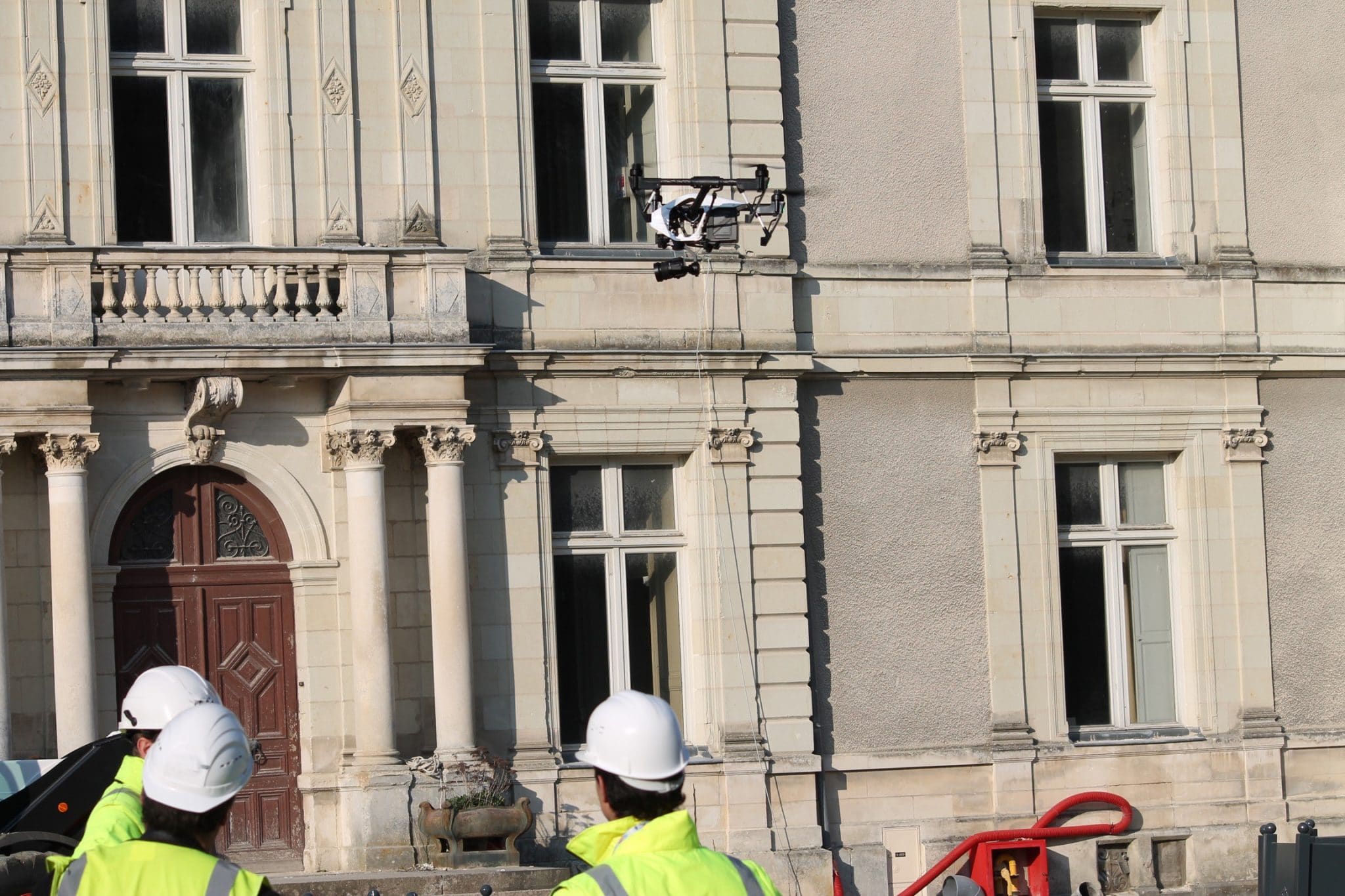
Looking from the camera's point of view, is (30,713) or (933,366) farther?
(933,366)

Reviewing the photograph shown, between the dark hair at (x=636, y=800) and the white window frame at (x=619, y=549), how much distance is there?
11.6 meters

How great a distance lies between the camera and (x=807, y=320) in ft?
56.1

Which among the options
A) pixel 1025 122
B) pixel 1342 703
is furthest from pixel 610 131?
pixel 1342 703

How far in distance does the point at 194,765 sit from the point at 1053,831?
13.0m

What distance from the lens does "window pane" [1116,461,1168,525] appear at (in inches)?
706

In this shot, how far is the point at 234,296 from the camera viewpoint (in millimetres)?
15125

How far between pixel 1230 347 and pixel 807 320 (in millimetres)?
3608

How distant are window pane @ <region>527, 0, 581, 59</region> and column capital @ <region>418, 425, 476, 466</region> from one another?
317 centimetres

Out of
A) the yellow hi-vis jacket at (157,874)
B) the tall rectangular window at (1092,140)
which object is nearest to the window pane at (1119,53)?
the tall rectangular window at (1092,140)

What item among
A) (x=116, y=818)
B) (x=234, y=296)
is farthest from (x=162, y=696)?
(x=234, y=296)

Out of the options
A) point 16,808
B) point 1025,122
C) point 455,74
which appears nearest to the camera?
point 16,808

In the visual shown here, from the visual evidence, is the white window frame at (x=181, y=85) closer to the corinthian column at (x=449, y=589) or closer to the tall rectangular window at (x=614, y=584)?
the corinthian column at (x=449, y=589)

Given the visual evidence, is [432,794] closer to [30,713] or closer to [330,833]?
[330,833]

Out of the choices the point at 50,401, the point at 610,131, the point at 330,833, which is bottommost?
the point at 330,833
